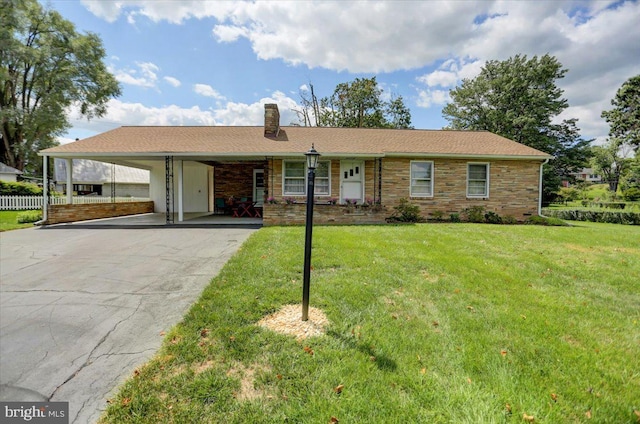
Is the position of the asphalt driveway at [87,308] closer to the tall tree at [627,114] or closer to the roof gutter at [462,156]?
the roof gutter at [462,156]

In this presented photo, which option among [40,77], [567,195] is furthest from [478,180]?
[40,77]

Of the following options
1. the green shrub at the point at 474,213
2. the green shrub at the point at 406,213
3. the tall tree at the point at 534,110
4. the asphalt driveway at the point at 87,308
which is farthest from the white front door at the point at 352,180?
the tall tree at the point at 534,110

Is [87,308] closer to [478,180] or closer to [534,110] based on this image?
[478,180]

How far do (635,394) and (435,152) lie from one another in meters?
11.4

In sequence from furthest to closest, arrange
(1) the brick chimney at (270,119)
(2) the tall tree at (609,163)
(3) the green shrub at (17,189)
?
(2) the tall tree at (609,163) → (3) the green shrub at (17,189) → (1) the brick chimney at (270,119)

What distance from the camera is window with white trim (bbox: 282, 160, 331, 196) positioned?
12.7 m

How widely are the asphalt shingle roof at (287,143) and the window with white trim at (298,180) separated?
73 centimetres

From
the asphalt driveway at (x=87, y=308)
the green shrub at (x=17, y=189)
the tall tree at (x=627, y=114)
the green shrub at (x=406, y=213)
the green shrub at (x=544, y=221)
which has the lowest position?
the asphalt driveway at (x=87, y=308)

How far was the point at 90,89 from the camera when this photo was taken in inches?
1078

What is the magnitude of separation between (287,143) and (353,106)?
17.7m

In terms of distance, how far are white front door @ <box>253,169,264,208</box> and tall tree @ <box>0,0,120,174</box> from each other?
2150 cm

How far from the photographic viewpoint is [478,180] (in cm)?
1314

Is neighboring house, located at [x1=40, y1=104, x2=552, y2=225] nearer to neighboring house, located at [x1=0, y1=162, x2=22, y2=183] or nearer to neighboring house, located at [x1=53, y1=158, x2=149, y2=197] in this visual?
neighboring house, located at [x1=0, y1=162, x2=22, y2=183]

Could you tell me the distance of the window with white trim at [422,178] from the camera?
13.0 meters
